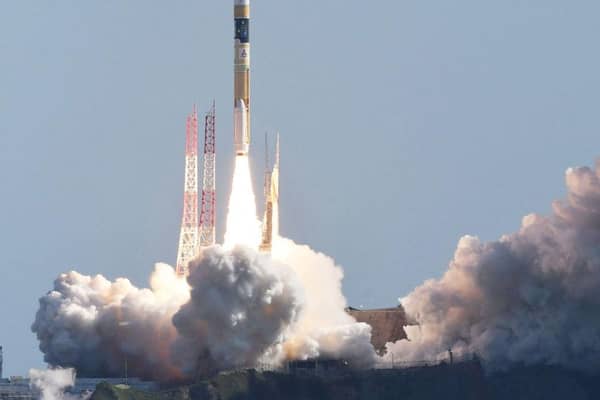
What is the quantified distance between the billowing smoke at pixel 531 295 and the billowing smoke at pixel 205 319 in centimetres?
335

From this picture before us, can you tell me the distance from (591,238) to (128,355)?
17.3 metres

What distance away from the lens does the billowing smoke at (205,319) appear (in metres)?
95.6

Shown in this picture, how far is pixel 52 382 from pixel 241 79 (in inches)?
499

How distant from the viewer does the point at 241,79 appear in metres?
97.2

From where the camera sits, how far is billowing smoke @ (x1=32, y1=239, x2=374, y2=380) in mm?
95625

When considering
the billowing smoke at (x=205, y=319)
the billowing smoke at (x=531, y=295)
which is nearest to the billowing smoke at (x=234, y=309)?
the billowing smoke at (x=205, y=319)

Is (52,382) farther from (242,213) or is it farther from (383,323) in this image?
(383,323)

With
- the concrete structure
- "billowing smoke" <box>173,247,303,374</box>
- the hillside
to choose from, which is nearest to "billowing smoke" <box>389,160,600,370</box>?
the hillside

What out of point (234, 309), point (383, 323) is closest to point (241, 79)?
point (234, 309)

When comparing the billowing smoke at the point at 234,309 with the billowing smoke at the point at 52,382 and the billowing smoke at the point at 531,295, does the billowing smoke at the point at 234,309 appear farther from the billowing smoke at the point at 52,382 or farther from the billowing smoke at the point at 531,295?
the billowing smoke at the point at 531,295

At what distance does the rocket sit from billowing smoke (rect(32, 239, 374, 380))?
4.14m

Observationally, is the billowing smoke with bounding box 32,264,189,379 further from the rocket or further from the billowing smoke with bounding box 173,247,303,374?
the rocket

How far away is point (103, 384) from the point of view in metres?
93.4

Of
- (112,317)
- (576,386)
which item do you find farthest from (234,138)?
(576,386)
